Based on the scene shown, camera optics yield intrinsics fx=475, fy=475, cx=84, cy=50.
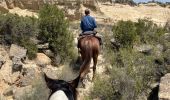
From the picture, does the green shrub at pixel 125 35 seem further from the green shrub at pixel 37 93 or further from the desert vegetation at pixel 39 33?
the green shrub at pixel 37 93

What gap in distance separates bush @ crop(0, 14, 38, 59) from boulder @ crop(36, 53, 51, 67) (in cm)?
37

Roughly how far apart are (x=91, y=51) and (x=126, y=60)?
12.4ft

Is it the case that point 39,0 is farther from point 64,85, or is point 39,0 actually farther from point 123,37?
point 64,85

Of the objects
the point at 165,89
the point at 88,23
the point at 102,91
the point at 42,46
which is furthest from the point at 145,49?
the point at 88,23

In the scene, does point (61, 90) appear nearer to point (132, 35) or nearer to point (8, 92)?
point (8, 92)

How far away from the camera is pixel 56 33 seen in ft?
77.6

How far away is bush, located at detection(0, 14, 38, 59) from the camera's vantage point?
22688 millimetres

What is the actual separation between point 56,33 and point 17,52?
113 inches

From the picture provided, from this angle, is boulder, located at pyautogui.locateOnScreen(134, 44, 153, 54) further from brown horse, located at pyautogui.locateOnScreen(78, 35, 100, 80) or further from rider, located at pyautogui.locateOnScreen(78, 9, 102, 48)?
rider, located at pyautogui.locateOnScreen(78, 9, 102, 48)

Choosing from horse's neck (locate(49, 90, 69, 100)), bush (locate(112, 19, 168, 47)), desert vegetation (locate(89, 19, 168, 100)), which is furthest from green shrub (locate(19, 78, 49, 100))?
horse's neck (locate(49, 90, 69, 100))

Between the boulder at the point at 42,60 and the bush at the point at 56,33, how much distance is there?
0.62m

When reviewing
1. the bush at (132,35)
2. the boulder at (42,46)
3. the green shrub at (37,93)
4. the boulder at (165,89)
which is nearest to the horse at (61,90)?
the boulder at (165,89)

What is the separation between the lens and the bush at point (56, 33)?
22.8 m

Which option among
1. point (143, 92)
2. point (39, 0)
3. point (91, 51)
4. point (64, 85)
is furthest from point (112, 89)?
point (39, 0)
